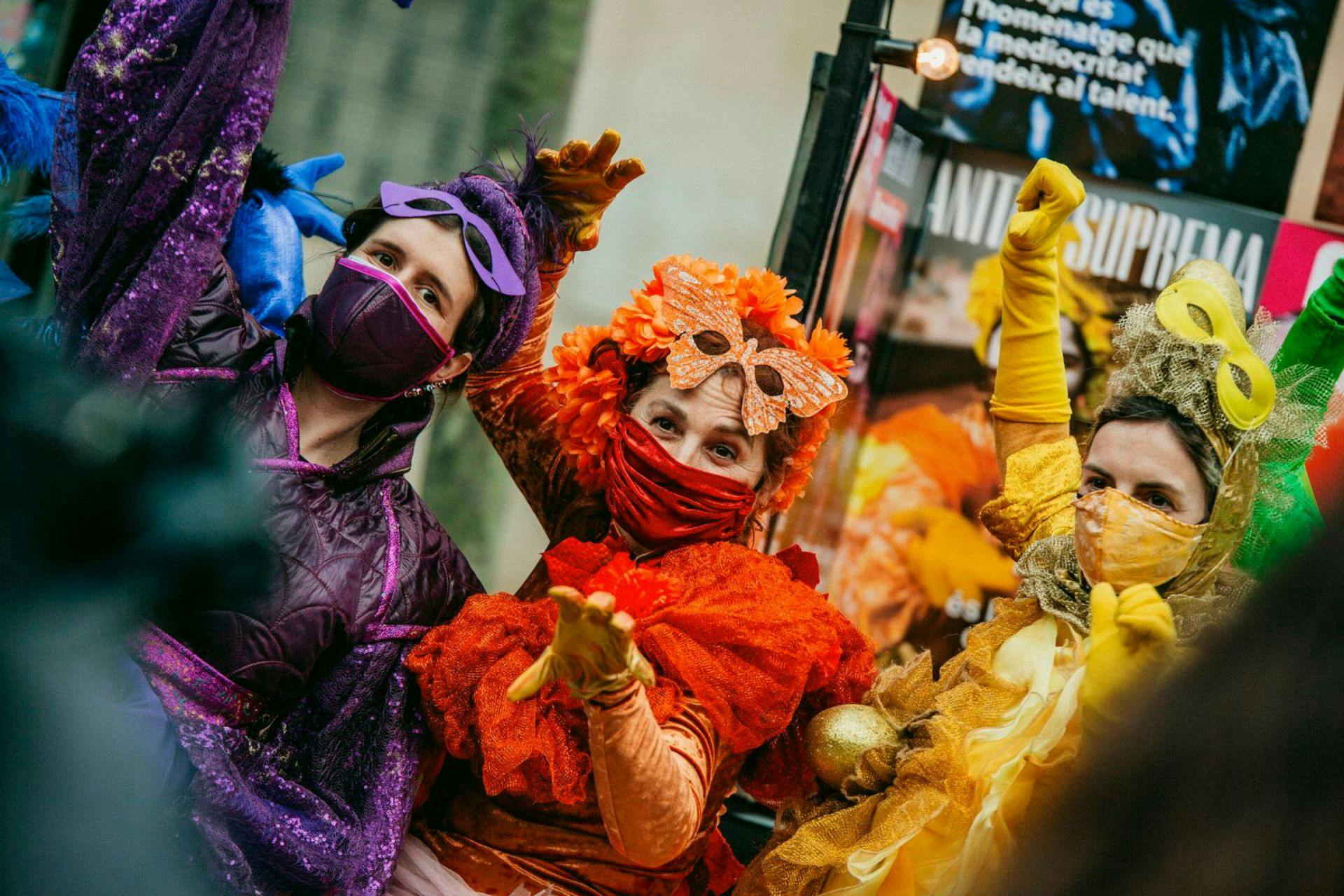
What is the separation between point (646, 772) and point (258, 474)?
37.9 inches

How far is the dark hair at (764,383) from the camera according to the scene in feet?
9.24

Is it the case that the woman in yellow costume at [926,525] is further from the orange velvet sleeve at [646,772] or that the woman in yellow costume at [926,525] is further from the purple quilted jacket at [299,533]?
the orange velvet sleeve at [646,772]

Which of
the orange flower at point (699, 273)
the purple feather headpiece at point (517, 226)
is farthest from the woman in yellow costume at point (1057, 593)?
the purple feather headpiece at point (517, 226)

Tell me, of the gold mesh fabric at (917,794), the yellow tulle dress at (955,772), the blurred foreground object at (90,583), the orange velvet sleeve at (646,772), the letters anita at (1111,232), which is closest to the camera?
the blurred foreground object at (90,583)

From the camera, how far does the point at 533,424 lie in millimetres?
3156

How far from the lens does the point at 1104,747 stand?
0.84m

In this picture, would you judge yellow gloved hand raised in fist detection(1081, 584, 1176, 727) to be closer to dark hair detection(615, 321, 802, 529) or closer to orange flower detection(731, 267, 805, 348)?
dark hair detection(615, 321, 802, 529)

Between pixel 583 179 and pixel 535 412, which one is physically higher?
pixel 583 179

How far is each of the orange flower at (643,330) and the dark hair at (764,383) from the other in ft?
0.11

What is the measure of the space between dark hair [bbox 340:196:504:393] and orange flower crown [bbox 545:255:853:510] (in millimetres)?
266

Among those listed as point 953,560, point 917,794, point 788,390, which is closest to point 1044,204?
point 788,390

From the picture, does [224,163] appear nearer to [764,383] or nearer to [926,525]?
[764,383]

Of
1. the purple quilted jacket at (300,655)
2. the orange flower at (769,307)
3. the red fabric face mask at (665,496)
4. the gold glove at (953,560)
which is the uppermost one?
the orange flower at (769,307)

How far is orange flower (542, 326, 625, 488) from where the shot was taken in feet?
9.57
